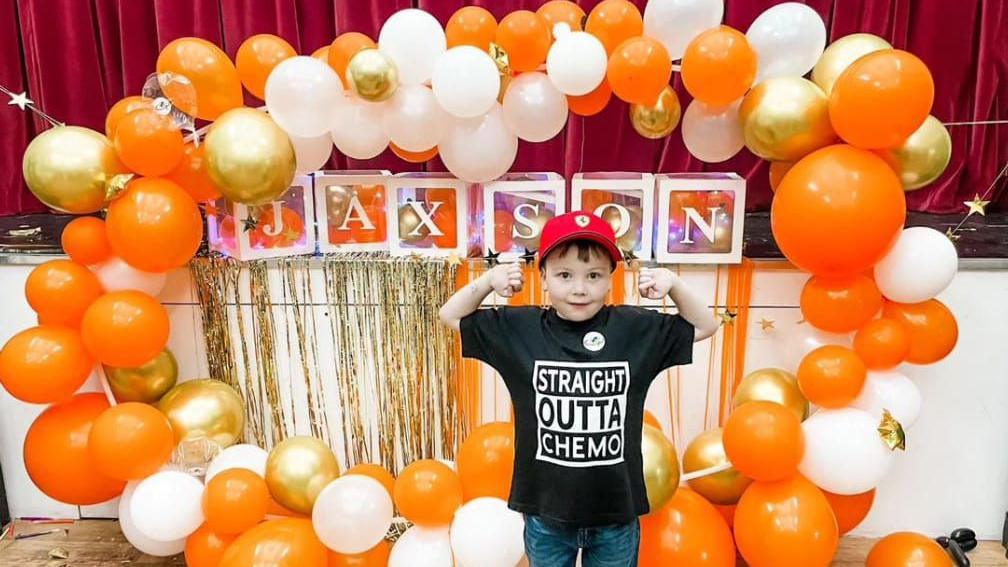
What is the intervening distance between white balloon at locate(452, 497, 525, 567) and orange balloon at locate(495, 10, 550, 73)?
1.07 metres

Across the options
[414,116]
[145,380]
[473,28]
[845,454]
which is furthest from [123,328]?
[845,454]

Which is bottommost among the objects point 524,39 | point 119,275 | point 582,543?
point 582,543

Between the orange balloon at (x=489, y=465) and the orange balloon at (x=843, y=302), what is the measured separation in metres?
0.79

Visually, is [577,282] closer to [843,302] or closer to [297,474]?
[843,302]

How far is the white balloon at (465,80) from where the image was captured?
177 cm

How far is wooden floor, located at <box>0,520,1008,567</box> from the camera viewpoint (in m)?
2.09

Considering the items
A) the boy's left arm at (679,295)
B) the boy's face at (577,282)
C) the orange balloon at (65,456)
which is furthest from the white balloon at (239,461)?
the boy's left arm at (679,295)

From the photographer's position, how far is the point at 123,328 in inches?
70.3

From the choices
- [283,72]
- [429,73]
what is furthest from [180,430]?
[429,73]

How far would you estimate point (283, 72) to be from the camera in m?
1.79

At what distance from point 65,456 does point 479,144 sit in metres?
1.30

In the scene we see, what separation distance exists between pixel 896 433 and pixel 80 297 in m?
1.96

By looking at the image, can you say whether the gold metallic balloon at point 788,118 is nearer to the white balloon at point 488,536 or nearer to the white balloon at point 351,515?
the white balloon at point 488,536

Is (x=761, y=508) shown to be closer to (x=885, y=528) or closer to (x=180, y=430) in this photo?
(x=885, y=528)
